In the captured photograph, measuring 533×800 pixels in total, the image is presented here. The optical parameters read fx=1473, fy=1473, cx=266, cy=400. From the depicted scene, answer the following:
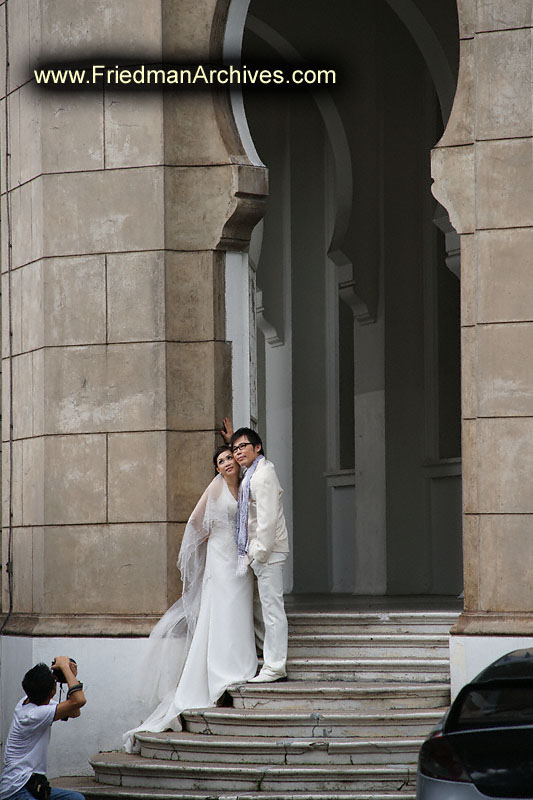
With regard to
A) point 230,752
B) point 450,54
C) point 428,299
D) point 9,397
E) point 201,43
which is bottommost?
point 230,752

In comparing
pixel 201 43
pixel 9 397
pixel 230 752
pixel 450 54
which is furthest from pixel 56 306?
pixel 450 54

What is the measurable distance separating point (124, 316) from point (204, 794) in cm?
387

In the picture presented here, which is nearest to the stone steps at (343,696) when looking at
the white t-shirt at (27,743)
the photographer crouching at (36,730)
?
the photographer crouching at (36,730)

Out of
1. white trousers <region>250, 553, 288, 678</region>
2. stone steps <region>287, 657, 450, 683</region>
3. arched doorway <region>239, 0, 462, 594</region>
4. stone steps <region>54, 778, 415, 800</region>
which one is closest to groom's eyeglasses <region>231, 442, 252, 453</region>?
white trousers <region>250, 553, 288, 678</region>

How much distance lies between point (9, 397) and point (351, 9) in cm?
695

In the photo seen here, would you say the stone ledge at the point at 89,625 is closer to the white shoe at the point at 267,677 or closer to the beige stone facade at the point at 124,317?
the beige stone facade at the point at 124,317

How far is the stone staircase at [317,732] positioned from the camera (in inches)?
373

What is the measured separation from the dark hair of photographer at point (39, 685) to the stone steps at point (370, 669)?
297 centimetres

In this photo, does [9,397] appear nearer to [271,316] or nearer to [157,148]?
[157,148]

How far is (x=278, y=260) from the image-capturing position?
18938 mm

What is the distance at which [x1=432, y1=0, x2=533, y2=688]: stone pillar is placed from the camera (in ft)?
32.7

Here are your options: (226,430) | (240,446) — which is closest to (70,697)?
(240,446)

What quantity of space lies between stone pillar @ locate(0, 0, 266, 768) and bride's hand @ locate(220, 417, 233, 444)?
0.21ft

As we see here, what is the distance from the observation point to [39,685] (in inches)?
324
